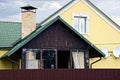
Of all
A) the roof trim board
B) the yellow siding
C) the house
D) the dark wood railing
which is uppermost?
the roof trim board

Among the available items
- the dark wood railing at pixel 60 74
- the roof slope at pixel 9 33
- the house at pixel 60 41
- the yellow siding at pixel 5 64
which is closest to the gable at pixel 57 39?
the house at pixel 60 41

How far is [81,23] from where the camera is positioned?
102 ft

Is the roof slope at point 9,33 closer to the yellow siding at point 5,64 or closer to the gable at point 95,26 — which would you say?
the yellow siding at point 5,64

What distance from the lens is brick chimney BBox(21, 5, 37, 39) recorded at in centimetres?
2658

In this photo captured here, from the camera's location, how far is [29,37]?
23.6 meters

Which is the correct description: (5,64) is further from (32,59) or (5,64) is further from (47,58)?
(47,58)

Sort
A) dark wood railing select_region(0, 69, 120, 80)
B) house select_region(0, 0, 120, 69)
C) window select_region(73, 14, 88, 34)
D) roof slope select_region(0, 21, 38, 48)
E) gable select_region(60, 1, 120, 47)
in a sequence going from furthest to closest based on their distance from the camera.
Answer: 1. window select_region(73, 14, 88, 34)
2. gable select_region(60, 1, 120, 47)
3. roof slope select_region(0, 21, 38, 48)
4. house select_region(0, 0, 120, 69)
5. dark wood railing select_region(0, 69, 120, 80)

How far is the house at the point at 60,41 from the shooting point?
2417 centimetres

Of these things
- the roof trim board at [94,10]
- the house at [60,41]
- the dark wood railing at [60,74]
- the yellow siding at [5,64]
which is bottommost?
the dark wood railing at [60,74]

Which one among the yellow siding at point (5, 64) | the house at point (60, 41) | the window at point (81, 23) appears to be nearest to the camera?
the house at point (60, 41)

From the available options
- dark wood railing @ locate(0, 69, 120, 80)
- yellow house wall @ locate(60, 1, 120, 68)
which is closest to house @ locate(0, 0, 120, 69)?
yellow house wall @ locate(60, 1, 120, 68)

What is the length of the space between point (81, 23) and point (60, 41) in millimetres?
6673

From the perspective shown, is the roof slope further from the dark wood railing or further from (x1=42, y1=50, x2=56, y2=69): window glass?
the dark wood railing

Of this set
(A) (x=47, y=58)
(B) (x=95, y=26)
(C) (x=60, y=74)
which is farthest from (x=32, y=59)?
(B) (x=95, y=26)
